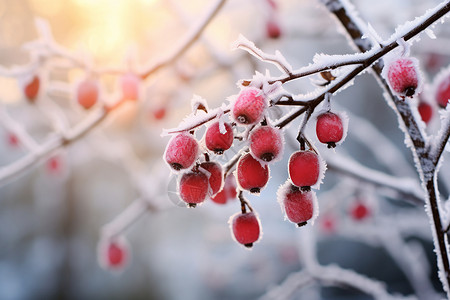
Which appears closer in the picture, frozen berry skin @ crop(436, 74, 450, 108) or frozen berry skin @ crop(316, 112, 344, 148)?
frozen berry skin @ crop(316, 112, 344, 148)

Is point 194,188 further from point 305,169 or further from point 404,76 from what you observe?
point 404,76

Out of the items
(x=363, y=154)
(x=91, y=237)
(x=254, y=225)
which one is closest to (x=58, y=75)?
(x=91, y=237)

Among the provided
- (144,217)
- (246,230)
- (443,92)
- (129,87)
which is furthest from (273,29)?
(144,217)

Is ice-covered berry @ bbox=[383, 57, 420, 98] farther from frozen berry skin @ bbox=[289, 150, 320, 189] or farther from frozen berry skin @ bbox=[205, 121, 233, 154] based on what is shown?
frozen berry skin @ bbox=[205, 121, 233, 154]

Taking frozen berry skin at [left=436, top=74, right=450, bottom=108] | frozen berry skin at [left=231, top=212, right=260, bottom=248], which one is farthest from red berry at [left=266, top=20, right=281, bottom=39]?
frozen berry skin at [left=231, top=212, right=260, bottom=248]

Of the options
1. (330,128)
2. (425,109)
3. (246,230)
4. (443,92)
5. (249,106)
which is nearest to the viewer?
(249,106)

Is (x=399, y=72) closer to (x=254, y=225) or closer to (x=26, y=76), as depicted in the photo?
(x=254, y=225)
